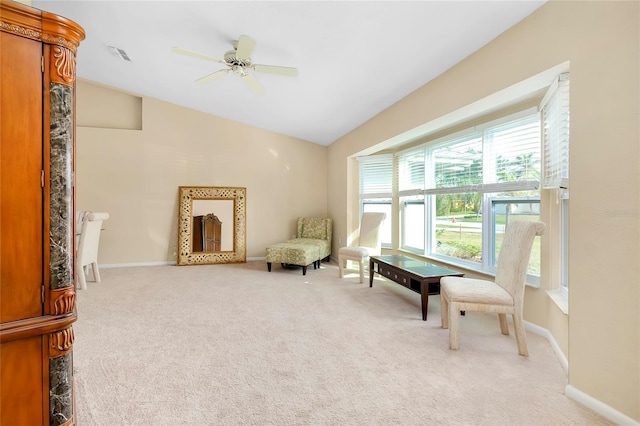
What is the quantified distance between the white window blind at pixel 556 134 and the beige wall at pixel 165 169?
453 cm

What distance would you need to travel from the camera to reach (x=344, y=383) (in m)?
1.83

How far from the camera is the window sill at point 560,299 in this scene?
2181 mm

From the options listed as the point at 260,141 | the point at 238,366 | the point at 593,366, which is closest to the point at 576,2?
the point at 593,366

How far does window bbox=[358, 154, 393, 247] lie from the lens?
516 cm

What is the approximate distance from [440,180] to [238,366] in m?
3.42

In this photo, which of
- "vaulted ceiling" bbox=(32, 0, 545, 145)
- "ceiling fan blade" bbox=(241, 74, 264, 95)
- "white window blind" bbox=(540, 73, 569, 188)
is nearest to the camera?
"white window blind" bbox=(540, 73, 569, 188)

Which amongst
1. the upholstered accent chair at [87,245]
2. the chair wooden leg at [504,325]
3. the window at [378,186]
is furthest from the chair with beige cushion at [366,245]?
the upholstered accent chair at [87,245]

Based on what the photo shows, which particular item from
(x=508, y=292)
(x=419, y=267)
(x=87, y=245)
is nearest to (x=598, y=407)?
(x=508, y=292)

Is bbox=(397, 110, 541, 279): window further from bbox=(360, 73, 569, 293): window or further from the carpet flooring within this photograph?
the carpet flooring

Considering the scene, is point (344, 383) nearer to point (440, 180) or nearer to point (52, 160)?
→ point (52, 160)

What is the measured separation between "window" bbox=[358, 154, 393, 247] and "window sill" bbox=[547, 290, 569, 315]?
2.74m

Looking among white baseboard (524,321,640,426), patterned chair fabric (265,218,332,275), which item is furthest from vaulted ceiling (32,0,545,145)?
white baseboard (524,321,640,426)

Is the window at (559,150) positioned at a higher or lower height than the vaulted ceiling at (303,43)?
lower

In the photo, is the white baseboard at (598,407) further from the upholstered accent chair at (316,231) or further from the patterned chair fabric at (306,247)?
the upholstered accent chair at (316,231)
